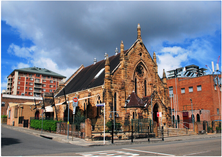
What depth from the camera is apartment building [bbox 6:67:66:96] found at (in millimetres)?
92312

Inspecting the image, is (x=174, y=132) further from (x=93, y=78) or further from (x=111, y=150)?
(x=111, y=150)

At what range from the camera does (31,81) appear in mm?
97062

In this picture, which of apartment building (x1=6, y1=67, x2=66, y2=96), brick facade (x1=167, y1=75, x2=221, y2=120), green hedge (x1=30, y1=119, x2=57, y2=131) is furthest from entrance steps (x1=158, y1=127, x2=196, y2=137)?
apartment building (x1=6, y1=67, x2=66, y2=96)

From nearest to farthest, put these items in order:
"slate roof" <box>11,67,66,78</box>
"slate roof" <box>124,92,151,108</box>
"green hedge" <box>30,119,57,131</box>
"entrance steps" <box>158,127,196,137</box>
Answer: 1. "slate roof" <box>124,92,151,108</box>
2. "entrance steps" <box>158,127,196,137</box>
3. "green hedge" <box>30,119,57,131</box>
4. "slate roof" <box>11,67,66,78</box>

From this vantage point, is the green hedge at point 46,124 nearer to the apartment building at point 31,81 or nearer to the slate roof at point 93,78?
the slate roof at point 93,78

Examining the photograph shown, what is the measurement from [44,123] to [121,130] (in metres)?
13.8

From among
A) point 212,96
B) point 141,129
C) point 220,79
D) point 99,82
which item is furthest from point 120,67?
point 220,79

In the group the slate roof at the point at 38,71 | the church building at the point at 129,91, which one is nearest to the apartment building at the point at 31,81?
the slate roof at the point at 38,71

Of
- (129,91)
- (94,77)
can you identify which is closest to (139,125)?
(129,91)

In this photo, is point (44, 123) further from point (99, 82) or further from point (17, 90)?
point (17, 90)

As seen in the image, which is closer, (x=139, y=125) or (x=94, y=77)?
(x=139, y=125)

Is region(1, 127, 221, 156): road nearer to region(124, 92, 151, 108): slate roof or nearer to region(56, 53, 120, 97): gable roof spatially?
region(124, 92, 151, 108): slate roof

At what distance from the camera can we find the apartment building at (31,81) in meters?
92.3

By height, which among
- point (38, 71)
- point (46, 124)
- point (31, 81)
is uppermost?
point (38, 71)
